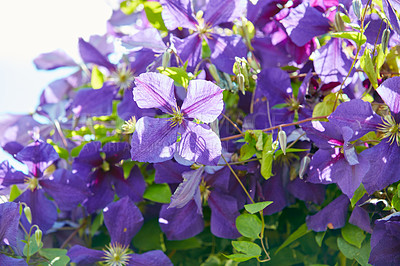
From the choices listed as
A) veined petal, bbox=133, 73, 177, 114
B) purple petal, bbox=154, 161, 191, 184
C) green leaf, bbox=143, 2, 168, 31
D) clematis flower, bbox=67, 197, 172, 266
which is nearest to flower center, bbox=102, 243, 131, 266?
clematis flower, bbox=67, 197, 172, 266

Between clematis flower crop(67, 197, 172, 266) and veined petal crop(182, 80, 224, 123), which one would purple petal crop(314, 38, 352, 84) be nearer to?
veined petal crop(182, 80, 224, 123)

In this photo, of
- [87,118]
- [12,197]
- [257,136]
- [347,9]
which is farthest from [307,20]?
[12,197]

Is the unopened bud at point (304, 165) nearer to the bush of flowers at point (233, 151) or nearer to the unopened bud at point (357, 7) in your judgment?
the bush of flowers at point (233, 151)

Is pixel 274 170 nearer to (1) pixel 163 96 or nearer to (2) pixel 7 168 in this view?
(1) pixel 163 96

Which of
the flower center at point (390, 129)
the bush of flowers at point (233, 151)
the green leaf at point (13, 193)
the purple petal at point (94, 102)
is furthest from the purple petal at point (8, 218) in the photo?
the flower center at point (390, 129)

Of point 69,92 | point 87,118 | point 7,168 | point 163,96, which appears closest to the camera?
point 163,96

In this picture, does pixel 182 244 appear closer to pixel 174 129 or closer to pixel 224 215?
pixel 224 215

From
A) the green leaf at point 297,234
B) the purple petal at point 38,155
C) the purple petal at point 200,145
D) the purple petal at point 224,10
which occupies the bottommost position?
the green leaf at point 297,234
